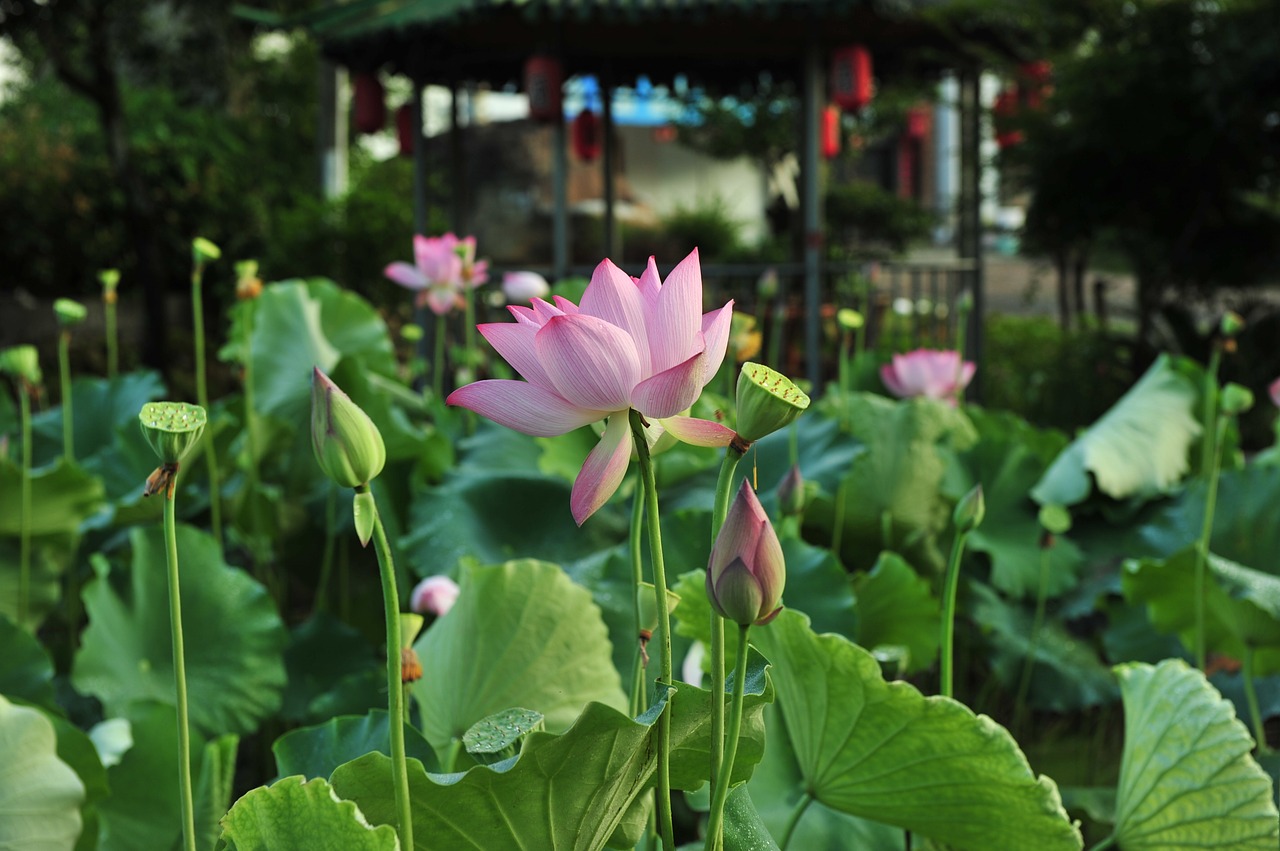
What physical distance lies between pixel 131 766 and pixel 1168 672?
2.41ft

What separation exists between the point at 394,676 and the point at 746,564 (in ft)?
0.43

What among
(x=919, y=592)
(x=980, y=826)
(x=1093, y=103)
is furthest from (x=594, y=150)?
(x=980, y=826)

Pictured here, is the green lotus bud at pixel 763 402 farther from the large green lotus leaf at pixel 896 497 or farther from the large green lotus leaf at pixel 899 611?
the large green lotus leaf at pixel 896 497

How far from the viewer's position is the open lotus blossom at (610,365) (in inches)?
16.2

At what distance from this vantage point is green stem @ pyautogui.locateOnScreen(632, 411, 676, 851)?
41 centimetres

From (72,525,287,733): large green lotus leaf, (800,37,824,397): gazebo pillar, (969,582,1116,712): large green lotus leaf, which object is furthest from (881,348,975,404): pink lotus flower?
(800,37,824,397): gazebo pillar

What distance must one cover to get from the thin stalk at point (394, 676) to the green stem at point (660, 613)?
0.29 ft

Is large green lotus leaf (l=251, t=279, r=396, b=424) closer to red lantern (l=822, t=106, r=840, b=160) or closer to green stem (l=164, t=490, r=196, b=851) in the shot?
green stem (l=164, t=490, r=196, b=851)

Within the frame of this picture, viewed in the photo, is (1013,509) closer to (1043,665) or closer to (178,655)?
(1043,665)

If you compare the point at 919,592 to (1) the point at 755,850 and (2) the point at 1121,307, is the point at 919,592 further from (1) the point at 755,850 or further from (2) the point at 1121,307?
(2) the point at 1121,307

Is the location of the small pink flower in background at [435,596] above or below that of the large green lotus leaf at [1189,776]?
above

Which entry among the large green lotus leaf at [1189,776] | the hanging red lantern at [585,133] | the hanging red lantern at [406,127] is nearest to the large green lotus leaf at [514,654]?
the large green lotus leaf at [1189,776]

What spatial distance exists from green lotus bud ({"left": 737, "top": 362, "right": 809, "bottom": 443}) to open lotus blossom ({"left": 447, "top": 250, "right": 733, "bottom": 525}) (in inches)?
0.7

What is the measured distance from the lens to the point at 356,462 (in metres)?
0.41
